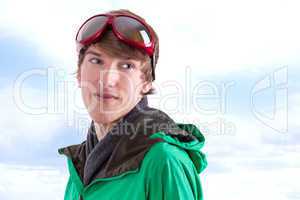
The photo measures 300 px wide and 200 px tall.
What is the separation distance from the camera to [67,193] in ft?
12.3

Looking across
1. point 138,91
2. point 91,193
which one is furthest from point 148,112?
point 91,193

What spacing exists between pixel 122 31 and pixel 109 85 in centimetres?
35

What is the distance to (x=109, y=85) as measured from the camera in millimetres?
2867

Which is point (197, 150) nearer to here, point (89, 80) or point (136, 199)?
point (136, 199)

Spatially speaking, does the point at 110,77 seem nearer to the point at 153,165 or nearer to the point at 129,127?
the point at 129,127

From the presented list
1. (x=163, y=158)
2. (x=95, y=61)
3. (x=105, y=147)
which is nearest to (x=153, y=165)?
(x=163, y=158)

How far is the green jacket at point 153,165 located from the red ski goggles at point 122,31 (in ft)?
1.34

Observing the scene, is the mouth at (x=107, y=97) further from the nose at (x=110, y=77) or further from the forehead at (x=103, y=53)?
the forehead at (x=103, y=53)

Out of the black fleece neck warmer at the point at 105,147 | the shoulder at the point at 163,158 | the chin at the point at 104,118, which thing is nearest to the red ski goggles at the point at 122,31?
the black fleece neck warmer at the point at 105,147

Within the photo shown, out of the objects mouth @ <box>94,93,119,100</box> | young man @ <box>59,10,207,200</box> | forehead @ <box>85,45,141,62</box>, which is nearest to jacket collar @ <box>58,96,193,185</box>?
young man @ <box>59,10,207,200</box>

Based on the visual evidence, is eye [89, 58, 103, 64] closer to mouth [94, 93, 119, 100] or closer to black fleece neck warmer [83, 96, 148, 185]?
mouth [94, 93, 119, 100]

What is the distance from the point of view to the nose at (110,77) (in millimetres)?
2867

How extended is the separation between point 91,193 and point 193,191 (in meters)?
0.68

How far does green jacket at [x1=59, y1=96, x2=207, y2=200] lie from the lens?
2.67m
